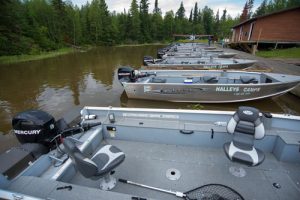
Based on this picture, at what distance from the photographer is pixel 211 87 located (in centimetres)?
484

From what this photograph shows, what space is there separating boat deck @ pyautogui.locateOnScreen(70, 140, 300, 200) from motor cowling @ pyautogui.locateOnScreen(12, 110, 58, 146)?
0.64 metres

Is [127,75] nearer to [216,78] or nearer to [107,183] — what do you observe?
[216,78]

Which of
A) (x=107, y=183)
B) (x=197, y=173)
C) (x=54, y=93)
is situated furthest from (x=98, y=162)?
(x=54, y=93)

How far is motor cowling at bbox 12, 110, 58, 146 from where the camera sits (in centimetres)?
205

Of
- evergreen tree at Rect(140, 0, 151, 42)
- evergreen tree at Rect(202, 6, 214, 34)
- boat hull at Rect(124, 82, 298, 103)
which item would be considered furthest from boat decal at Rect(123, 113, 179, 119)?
evergreen tree at Rect(202, 6, 214, 34)

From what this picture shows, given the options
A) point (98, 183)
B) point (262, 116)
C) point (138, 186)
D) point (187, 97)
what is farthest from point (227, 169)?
point (187, 97)

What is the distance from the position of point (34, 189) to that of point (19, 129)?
1.03m

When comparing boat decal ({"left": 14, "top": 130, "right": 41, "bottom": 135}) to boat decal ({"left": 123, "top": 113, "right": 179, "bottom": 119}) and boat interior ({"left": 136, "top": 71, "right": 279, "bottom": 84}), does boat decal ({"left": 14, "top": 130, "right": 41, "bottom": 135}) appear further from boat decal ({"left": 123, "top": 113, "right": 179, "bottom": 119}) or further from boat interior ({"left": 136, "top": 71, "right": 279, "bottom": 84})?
boat interior ({"left": 136, "top": 71, "right": 279, "bottom": 84})

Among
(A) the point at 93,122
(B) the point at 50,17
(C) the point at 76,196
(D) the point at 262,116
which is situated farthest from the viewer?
(B) the point at 50,17

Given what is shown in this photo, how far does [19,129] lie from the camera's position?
210 centimetres

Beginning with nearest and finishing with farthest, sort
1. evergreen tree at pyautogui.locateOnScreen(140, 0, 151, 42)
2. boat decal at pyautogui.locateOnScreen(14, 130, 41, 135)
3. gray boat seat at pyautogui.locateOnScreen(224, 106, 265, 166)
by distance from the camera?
gray boat seat at pyautogui.locateOnScreen(224, 106, 265, 166), boat decal at pyautogui.locateOnScreen(14, 130, 41, 135), evergreen tree at pyautogui.locateOnScreen(140, 0, 151, 42)

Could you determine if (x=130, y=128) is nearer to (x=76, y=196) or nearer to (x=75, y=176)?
(x=75, y=176)

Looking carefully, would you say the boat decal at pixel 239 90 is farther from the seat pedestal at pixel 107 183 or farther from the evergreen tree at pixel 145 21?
the evergreen tree at pixel 145 21

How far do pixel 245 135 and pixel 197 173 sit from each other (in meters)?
0.72
